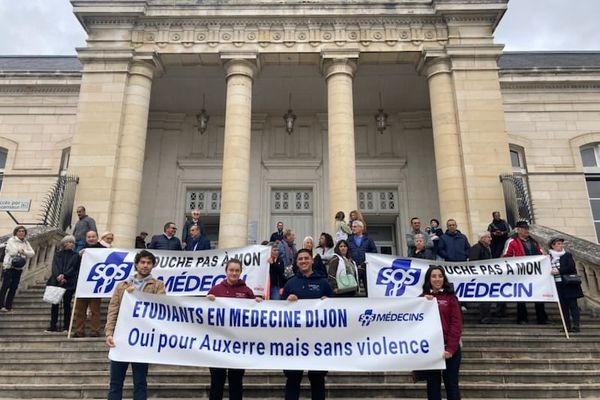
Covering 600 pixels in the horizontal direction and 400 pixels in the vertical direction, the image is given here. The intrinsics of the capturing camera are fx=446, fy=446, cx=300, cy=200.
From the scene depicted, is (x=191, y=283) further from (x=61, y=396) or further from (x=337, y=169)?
(x=337, y=169)

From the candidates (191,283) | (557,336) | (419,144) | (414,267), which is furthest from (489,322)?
(419,144)

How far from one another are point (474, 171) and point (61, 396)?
11.4 m

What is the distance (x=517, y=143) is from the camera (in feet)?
59.7

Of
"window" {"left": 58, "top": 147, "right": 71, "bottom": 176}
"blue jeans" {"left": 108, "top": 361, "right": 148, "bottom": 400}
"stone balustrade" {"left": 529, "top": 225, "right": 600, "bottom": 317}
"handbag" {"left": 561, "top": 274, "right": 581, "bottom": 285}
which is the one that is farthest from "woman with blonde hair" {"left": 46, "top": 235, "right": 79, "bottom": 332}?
"window" {"left": 58, "top": 147, "right": 71, "bottom": 176}

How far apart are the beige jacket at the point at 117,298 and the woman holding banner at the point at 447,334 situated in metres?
3.14

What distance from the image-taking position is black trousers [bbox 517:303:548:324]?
819 centimetres

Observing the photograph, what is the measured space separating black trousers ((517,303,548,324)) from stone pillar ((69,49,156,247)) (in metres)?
9.99

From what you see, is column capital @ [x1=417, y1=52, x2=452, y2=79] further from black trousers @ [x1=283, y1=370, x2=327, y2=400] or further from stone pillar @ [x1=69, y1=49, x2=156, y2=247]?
black trousers @ [x1=283, y1=370, x2=327, y2=400]

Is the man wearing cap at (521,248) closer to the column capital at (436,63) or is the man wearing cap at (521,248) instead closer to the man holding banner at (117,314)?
the man holding banner at (117,314)

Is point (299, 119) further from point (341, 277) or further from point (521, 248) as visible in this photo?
point (341, 277)

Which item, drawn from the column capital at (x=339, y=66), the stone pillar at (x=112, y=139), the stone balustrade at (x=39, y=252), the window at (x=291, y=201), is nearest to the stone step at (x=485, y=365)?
the stone balustrade at (x=39, y=252)

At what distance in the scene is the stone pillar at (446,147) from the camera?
1280 cm

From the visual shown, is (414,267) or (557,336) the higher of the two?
(414,267)

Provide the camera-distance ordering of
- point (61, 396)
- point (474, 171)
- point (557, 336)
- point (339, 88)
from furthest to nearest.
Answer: point (339, 88), point (474, 171), point (557, 336), point (61, 396)
